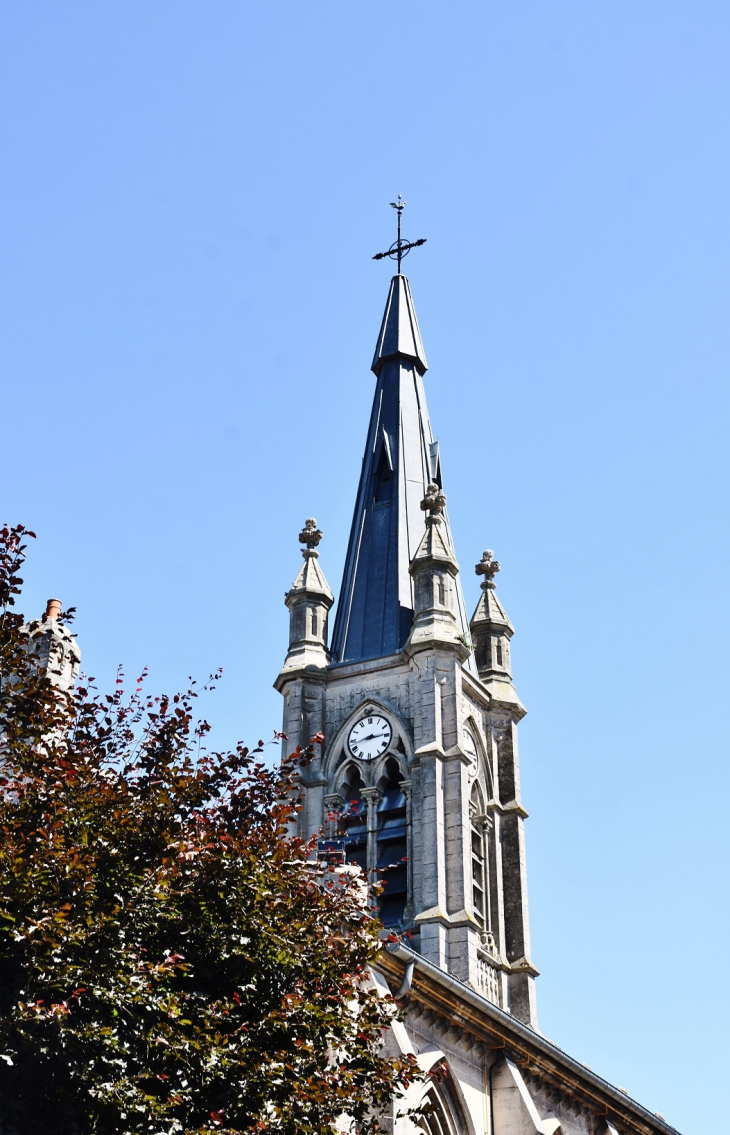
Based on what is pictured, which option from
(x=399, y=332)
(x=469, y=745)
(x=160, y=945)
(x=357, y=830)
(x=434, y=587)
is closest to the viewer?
(x=160, y=945)

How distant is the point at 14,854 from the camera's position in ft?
44.3

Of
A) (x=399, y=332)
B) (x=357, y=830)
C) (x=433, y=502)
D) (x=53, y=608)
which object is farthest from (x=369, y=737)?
(x=53, y=608)

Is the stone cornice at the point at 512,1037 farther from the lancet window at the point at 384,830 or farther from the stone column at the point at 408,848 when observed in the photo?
the lancet window at the point at 384,830

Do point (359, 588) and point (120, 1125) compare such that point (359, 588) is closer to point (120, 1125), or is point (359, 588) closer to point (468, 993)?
point (468, 993)

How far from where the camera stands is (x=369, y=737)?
129 feet

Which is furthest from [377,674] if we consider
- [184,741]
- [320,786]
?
[184,741]

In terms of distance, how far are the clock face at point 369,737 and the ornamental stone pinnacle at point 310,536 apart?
5699 millimetres

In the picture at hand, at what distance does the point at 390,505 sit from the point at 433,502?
2.43 m

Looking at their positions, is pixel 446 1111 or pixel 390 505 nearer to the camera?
pixel 446 1111

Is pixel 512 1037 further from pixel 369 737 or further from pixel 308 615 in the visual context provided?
pixel 308 615

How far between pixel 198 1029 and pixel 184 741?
125 inches

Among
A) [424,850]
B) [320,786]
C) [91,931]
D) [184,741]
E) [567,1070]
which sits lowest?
[91,931]

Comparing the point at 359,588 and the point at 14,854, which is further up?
the point at 359,588

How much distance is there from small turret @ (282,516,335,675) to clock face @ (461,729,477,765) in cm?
414
